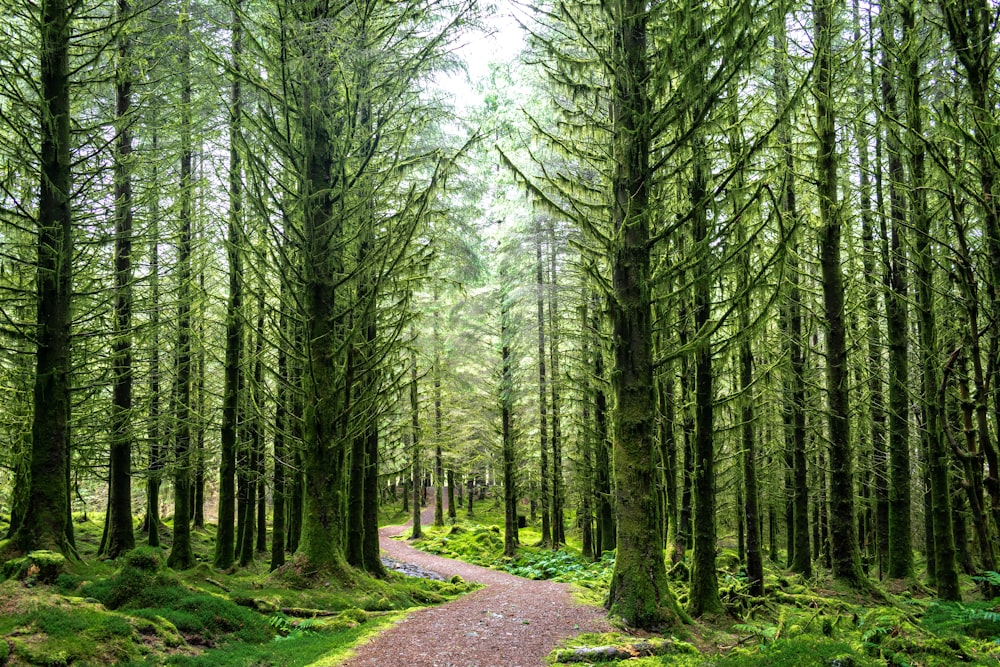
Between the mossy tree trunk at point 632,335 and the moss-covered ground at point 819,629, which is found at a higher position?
the mossy tree trunk at point 632,335

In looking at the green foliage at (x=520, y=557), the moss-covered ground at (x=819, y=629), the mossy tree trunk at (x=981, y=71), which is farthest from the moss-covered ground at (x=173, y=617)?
the mossy tree trunk at (x=981, y=71)

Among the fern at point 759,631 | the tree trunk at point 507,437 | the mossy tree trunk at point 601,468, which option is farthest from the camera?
the tree trunk at point 507,437

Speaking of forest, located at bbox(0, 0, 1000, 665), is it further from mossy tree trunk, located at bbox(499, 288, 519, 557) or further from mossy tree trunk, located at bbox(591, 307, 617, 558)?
mossy tree trunk, located at bbox(499, 288, 519, 557)

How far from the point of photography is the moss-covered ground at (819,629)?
4.49 m

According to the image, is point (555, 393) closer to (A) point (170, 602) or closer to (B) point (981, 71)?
(A) point (170, 602)

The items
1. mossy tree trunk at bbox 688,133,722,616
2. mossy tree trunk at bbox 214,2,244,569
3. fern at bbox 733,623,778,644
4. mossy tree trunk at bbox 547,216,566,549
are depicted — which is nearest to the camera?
fern at bbox 733,623,778,644

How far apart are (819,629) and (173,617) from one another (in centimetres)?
711

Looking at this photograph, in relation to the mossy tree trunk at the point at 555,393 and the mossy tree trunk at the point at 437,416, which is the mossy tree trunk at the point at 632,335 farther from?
the mossy tree trunk at the point at 555,393

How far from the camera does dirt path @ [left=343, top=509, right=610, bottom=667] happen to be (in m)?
6.27

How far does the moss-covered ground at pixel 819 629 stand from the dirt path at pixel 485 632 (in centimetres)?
61

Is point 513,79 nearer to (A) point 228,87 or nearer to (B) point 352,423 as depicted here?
(A) point 228,87

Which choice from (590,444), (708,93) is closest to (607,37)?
(708,93)

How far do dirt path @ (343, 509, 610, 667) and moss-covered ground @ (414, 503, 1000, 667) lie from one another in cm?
61

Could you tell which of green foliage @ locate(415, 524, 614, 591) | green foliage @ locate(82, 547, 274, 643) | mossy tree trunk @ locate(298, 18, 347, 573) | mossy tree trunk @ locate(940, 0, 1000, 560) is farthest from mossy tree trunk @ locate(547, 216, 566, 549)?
mossy tree trunk @ locate(940, 0, 1000, 560)
